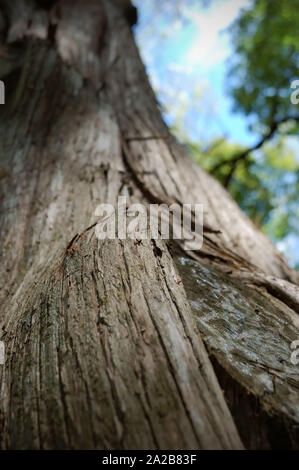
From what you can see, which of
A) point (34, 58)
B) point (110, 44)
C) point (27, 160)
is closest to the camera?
point (27, 160)

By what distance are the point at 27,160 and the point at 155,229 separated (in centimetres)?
124

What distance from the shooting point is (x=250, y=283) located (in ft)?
4.90

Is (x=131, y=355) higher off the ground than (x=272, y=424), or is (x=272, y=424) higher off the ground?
(x=131, y=355)

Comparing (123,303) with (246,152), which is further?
(246,152)

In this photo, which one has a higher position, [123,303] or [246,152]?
[246,152]

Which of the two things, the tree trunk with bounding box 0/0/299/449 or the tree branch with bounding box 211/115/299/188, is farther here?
the tree branch with bounding box 211/115/299/188

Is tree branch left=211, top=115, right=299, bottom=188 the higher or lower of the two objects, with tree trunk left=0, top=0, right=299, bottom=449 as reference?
higher

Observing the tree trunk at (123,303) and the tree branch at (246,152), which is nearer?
the tree trunk at (123,303)

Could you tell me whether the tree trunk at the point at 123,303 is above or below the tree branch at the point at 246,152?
below

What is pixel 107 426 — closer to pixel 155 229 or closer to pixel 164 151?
pixel 155 229

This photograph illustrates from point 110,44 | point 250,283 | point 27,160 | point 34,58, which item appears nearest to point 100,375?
point 250,283

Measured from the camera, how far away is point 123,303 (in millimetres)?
1042

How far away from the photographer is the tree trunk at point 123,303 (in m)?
0.83

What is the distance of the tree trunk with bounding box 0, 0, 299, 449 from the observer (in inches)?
32.7
